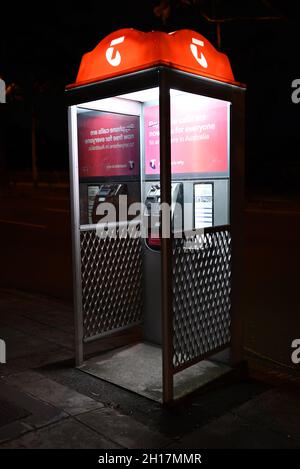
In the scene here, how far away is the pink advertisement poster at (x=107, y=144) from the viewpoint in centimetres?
479

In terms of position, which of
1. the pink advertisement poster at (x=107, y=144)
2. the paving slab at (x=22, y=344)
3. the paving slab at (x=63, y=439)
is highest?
the pink advertisement poster at (x=107, y=144)

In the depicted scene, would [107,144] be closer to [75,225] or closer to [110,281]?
[75,225]

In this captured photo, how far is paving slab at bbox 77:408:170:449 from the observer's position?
3.27 m

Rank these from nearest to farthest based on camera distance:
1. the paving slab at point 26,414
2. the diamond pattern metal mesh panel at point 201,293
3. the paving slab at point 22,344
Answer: the paving slab at point 26,414 < the diamond pattern metal mesh panel at point 201,293 < the paving slab at point 22,344

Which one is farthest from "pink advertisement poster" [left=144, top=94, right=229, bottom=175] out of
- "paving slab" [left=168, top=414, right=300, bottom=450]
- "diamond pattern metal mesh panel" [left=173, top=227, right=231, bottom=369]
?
"paving slab" [left=168, top=414, right=300, bottom=450]

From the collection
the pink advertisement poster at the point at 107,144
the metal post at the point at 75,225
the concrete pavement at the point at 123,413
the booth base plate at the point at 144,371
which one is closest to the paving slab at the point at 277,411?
the concrete pavement at the point at 123,413

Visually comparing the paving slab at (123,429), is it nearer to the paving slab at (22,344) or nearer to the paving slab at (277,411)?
the paving slab at (277,411)

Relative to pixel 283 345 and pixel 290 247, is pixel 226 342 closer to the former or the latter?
pixel 283 345

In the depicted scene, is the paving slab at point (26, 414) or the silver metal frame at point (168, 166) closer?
the paving slab at point (26, 414)

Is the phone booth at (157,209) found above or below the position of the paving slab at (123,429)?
Answer: above

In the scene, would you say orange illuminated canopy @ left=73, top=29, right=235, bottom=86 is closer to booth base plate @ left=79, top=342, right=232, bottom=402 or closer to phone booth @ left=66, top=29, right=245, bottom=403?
phone booth @ left=66, top=29, right=245, bottom=403

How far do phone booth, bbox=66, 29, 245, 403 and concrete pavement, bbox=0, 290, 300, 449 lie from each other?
0.62ft

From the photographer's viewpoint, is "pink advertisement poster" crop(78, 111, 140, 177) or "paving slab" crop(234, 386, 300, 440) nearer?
"paving slab" crop(234, 386, 300, 440)

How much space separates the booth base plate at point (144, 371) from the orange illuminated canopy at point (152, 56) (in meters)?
2.40
